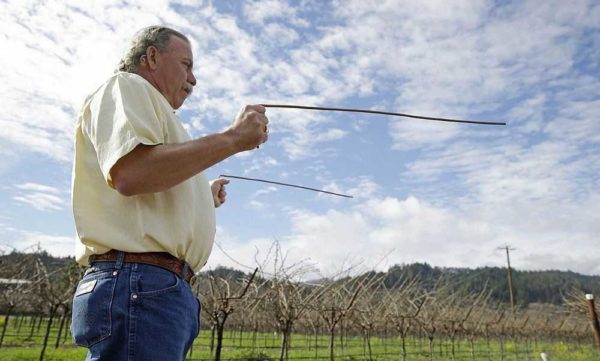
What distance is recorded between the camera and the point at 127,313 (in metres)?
1.17

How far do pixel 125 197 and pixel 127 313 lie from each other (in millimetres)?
305

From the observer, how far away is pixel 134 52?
1.54m

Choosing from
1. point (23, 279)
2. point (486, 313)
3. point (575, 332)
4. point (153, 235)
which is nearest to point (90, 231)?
point (153, 235)

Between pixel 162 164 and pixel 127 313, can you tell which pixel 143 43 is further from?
pixel 127 313

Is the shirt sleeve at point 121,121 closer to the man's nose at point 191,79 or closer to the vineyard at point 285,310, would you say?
the man's nose at point 191,79

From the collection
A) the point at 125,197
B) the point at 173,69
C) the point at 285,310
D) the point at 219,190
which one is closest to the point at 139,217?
the point at 125,197

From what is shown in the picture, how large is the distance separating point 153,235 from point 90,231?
7.3 inches


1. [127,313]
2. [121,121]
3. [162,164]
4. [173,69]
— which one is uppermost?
[173,69]

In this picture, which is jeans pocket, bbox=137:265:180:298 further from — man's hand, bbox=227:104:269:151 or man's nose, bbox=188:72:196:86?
man's nose, bbox=188:72:196:86

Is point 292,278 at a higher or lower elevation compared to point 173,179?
higher

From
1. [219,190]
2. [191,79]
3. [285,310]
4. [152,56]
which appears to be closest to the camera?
[152,56]

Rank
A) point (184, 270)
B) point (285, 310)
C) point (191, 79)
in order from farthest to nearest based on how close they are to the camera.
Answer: point (285, 310), point (191, 79), point (184, 270)

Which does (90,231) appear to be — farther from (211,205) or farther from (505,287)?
(505,287)

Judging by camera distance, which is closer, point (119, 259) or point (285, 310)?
point (119, 259)
